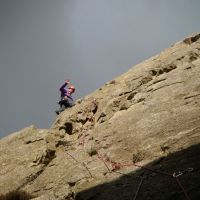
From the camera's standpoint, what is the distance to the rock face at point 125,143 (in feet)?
34.0

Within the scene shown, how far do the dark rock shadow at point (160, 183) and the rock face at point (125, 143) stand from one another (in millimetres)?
30

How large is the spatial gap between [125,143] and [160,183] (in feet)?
18.4

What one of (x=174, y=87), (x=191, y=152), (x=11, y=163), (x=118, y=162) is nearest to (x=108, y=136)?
(x=118, y=162)

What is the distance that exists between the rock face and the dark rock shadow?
0.03 meters

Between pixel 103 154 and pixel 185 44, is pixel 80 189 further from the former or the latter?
pixel 185 44

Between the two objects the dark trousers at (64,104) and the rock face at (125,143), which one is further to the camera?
the dark trousers at (64,104)

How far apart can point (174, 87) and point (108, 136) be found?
14.1ft

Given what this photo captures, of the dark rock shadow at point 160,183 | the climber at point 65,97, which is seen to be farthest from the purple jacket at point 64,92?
the dark rock shadow at point 160,183

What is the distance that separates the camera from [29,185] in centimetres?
1527

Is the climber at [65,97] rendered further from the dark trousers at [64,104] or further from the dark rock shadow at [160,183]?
the dark rock shadow at [160,183]

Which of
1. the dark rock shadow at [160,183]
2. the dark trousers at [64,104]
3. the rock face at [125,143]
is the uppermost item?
the dark trousers at [64,104]

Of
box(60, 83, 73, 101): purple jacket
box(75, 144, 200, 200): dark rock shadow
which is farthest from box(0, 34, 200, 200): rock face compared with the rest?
box(60, 83, 73, 101): purple jacket

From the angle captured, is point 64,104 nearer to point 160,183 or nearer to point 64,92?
point 64,92

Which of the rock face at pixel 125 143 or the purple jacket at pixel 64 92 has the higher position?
the purple jacket at pixel 64 92
